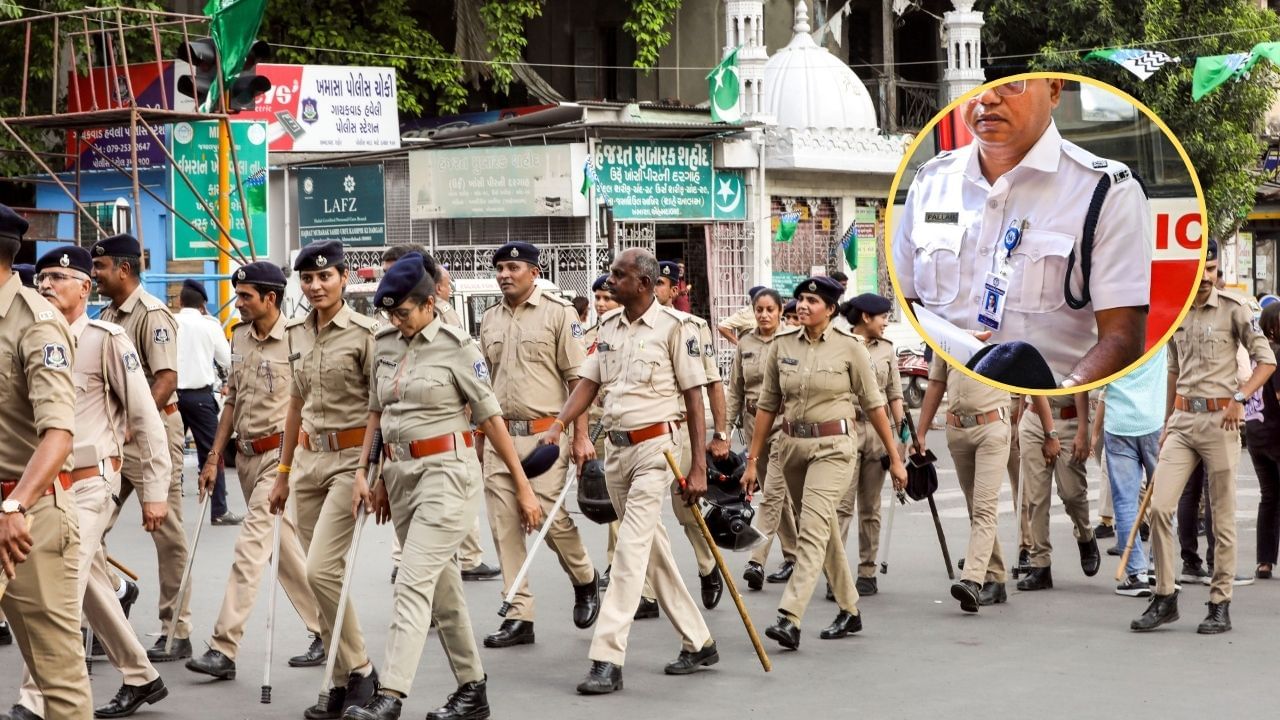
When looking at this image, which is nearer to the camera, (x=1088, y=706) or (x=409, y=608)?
(x=409, y=608)

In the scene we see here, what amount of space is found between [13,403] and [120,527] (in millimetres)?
8085

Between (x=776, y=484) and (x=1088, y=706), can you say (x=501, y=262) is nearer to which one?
(x=776, y=484)

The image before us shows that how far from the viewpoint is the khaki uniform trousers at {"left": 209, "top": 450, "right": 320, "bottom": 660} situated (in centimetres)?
778

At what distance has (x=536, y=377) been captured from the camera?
30.0ft

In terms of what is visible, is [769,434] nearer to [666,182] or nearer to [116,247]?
[116,247]

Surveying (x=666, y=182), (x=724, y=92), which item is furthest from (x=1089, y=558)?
(x=724, y=92)

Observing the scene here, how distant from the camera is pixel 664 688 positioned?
7492mm

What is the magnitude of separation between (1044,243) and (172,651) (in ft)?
17.4

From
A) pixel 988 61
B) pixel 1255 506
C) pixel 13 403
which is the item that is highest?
pixel 988 61

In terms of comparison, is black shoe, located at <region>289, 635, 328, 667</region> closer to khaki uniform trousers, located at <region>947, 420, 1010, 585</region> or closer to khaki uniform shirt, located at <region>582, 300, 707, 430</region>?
khaki uniform shirt, located at <region>582, 300, 707, 430</region>

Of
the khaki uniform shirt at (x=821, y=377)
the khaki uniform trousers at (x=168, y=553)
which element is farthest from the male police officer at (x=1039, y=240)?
the khaki uniform trousers at (x=168, y=553)

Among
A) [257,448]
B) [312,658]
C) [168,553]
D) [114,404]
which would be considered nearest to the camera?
[114,404]

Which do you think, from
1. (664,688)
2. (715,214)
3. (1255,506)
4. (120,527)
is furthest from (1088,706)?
(715,214)

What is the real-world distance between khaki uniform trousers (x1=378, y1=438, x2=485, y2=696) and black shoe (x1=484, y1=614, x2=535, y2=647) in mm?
1597
